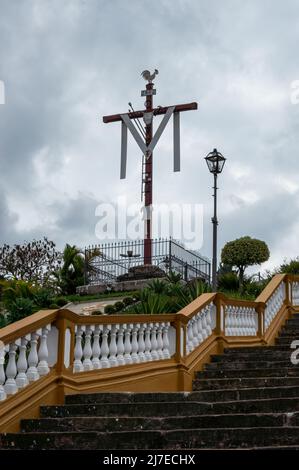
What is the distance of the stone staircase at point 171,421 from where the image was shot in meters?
6.17

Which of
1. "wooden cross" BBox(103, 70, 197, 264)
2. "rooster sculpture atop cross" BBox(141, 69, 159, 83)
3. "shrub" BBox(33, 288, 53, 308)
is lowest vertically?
"shrub" BBox(33, 288, 53, 308)

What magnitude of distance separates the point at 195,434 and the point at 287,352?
5.21m

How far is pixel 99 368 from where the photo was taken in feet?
28.2

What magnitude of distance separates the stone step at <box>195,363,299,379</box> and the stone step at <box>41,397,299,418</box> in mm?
2425

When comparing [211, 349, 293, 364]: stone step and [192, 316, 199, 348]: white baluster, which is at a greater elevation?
[192, 316, 199, 348]: white baluster

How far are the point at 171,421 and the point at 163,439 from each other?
1.63ft

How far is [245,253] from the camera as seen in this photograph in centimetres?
2697

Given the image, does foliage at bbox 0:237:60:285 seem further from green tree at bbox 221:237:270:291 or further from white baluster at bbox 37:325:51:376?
white baluster at bbox 37:325:51:376

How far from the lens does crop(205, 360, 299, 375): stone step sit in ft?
34.1

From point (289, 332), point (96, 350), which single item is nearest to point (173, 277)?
point (289, 332)

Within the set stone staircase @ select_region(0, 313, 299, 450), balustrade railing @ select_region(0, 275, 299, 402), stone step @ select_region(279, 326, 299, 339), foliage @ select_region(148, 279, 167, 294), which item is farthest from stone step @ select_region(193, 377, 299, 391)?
foliage @ select_region(148, 279, 167, 294)

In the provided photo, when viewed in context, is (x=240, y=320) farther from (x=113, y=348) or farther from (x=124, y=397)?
(x=124, y=397)

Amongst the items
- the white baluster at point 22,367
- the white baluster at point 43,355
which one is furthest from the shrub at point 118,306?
the white baluster at point 22,367

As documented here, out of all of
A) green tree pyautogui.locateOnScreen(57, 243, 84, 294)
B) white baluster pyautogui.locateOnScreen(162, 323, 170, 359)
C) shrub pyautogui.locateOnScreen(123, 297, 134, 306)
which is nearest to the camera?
white baluster pyautogui.locateOnScreen(162, 323, 170, 359)
